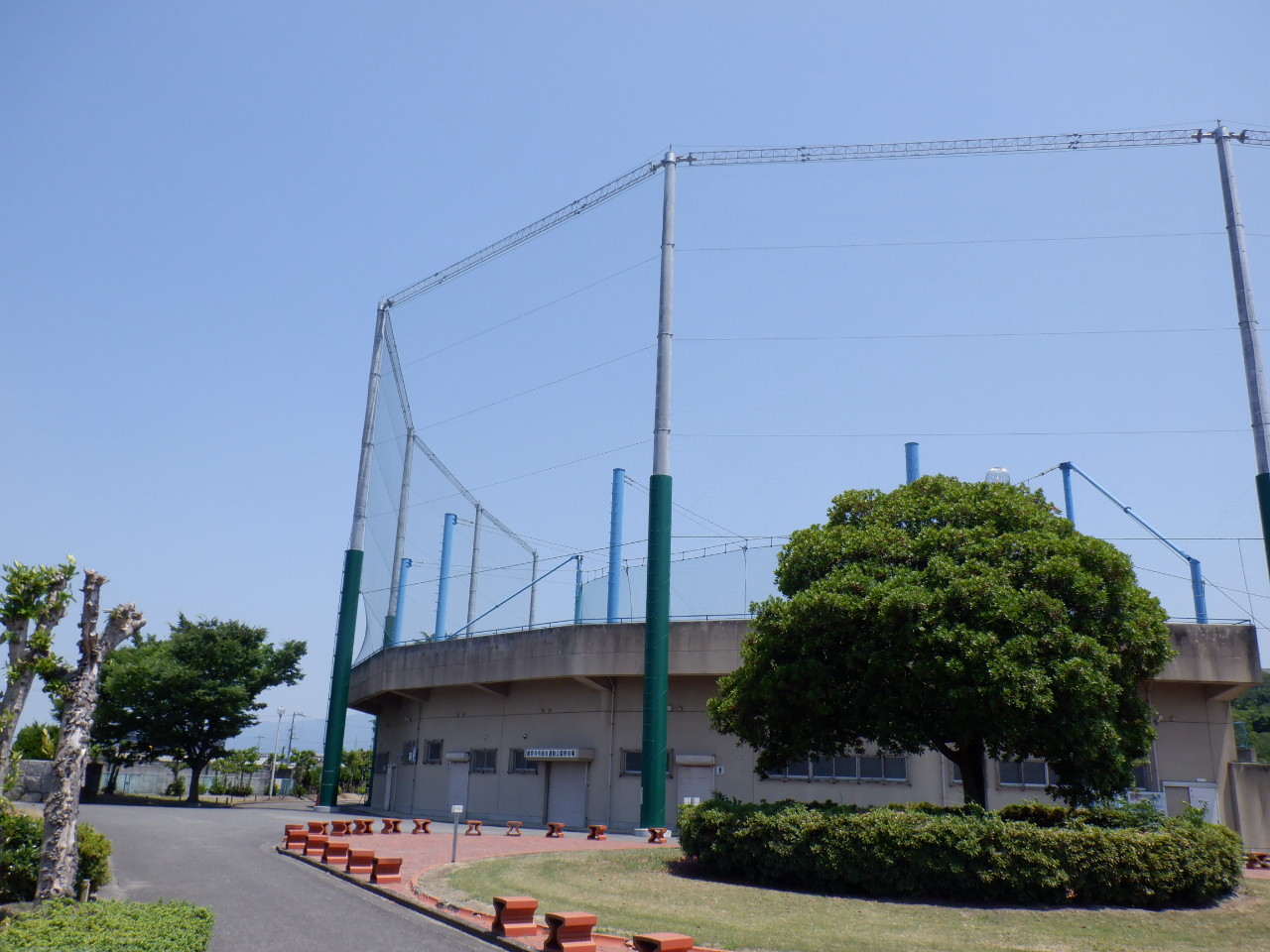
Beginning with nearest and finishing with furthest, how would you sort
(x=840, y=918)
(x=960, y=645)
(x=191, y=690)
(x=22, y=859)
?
1. (x=22, y=859)
2. (x=840, y=918)
3. (x=960, y=645)
4. (x=191, y=690)

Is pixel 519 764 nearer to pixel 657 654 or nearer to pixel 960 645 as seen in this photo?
pixel 657 654

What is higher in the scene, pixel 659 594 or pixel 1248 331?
pixel 1248 331

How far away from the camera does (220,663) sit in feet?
139

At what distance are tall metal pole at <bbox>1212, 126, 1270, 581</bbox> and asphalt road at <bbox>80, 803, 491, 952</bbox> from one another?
894 inches

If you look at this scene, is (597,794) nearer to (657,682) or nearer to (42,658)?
(657,682)

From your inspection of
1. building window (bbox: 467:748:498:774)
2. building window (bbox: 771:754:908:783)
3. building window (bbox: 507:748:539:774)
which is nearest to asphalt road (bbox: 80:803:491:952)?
building window (bbox: 507:748:539:774)

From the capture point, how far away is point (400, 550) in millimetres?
42062

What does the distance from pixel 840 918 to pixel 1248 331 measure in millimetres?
21122

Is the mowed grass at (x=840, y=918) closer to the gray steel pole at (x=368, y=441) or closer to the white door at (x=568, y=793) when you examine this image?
the white door at (x=568, y=793)

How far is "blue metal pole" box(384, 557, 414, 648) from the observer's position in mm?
38438

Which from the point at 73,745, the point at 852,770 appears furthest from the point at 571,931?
the point at 852,770

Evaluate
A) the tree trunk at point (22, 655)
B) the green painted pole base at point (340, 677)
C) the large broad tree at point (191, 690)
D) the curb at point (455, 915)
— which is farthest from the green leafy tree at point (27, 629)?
the large broad tree at point (191, 690)

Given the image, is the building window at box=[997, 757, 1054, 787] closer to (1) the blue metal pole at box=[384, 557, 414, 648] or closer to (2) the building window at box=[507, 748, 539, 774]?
(2) the building window at box=[507, 748, 539, 774]

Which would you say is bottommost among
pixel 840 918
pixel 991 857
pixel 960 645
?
pixel 840 918
